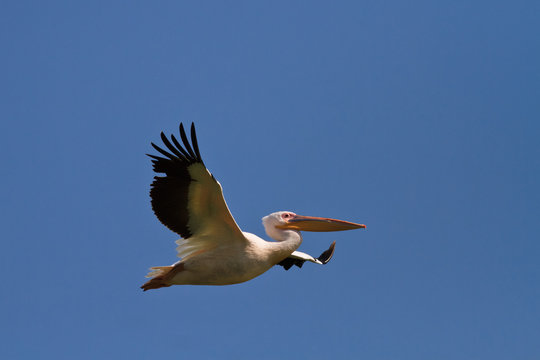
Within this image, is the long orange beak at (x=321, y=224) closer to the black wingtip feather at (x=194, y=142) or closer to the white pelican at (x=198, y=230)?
the white pelican at (x=198, y=230)

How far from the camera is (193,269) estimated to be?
9891 millimetres

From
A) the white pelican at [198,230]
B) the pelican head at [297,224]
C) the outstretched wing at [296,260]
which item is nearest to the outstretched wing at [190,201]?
the white pelican at [198,230]

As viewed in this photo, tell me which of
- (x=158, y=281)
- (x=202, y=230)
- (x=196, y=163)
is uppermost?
(x=196, y=163)

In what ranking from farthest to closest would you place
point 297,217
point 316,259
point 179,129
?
point 316,259
point 297,217
point 179,129

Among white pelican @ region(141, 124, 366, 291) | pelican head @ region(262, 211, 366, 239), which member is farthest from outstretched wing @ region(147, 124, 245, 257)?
pelican head @ region(262, 211, 366, 239)

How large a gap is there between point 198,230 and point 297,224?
6.31ft

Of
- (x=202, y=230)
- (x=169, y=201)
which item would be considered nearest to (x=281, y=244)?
(x=202, y=230)

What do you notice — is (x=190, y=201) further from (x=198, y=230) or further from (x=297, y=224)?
(x=297, y=224)

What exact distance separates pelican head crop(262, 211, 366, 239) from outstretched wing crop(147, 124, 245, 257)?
1.08 meters

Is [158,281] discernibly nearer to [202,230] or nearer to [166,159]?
[202,230]

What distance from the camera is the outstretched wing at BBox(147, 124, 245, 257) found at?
935cm

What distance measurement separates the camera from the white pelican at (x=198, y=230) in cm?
940

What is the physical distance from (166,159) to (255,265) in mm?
2189

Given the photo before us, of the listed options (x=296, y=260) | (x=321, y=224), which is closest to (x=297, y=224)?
(x=321, y=224)
